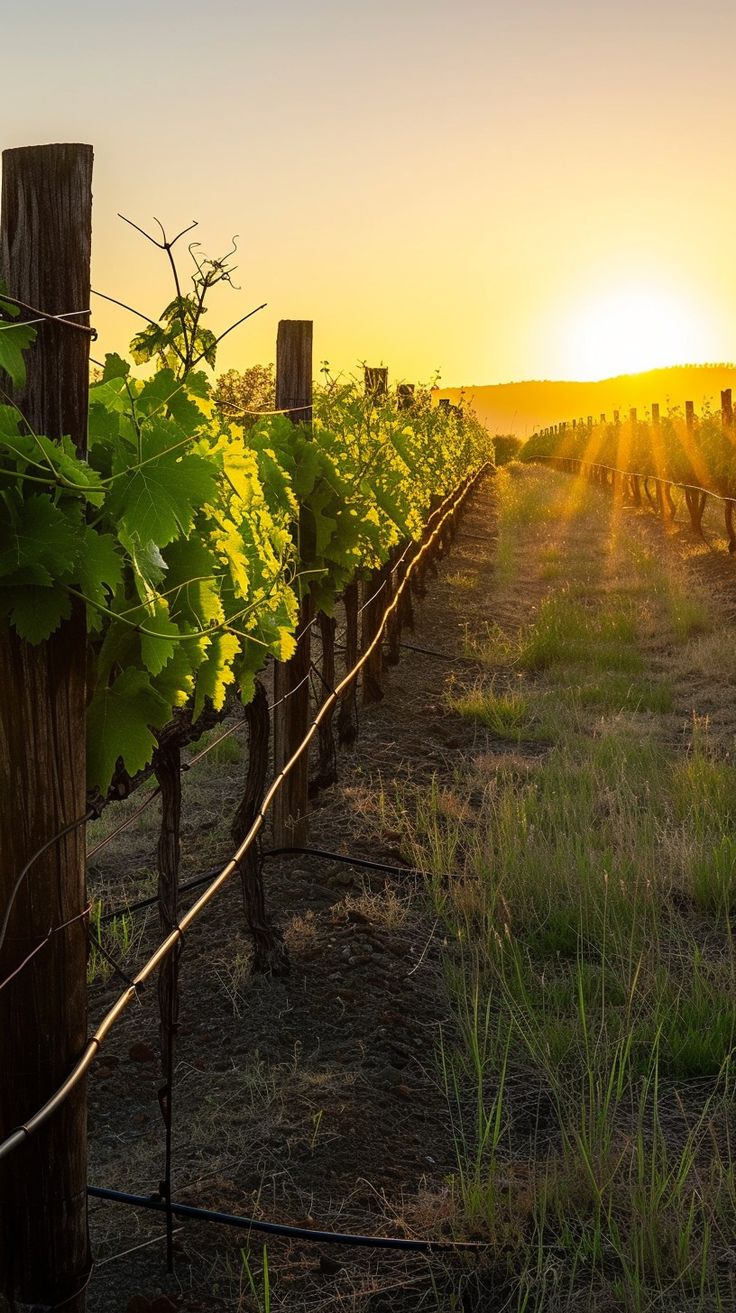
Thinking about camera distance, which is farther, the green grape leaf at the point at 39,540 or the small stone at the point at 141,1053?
the small stone at the point at 141,1053

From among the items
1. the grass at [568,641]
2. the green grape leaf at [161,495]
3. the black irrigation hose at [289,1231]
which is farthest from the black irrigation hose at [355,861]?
the grass at [568,641]

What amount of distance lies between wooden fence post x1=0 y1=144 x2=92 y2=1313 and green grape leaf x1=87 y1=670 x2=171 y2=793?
0.13 metres

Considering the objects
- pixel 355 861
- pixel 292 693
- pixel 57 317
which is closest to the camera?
pixel 57 317

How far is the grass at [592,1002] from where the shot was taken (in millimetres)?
2895

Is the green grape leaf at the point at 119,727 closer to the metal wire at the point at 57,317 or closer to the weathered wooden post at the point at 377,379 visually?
the metal wire at the point at 57,317

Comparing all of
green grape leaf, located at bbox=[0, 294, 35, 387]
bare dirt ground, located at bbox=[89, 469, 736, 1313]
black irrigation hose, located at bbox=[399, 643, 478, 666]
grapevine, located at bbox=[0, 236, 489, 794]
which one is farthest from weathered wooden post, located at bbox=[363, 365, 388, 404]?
green grape leaf, located at bbox=[0, 294, 35, 387]

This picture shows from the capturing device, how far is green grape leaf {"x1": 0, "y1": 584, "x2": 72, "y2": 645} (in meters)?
2.19

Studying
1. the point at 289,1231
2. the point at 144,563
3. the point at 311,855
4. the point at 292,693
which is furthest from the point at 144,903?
the point at 144,563

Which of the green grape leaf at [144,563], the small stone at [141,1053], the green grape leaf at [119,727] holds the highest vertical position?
the green grape leaf at [144,563]

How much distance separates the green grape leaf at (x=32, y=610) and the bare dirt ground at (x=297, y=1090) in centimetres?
157

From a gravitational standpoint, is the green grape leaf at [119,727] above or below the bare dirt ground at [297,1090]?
above

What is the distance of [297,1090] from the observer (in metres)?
3.71

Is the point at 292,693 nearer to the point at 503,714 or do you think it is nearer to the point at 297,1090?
the point at 297,1090

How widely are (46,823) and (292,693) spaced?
3.34 m
